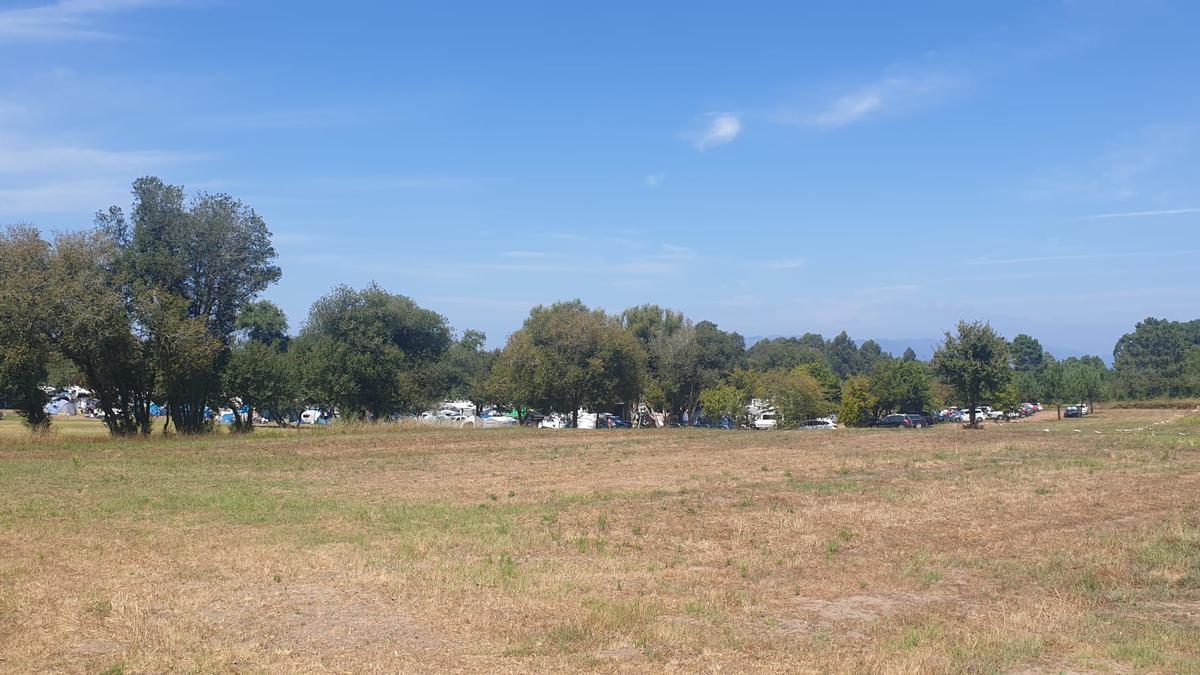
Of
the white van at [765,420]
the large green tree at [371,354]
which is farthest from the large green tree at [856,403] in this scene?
the large green tree at [371,354]

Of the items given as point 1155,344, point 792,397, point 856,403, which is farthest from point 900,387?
point 1155,344

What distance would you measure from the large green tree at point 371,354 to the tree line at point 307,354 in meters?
0.13

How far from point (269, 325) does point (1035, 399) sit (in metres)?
93.5

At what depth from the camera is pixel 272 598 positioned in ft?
40.0

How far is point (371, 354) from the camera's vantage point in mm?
63062

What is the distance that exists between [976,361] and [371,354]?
43.4 metres

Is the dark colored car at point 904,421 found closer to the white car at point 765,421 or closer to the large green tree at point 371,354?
the white car at point 765,421

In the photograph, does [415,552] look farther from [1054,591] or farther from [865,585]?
[1054,591]

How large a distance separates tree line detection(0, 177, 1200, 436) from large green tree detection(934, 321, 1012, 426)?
4.3 inches

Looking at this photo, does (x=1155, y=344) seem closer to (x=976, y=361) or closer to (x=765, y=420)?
(x=765, y=420)

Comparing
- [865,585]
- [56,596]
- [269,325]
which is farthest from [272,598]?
[269,325]

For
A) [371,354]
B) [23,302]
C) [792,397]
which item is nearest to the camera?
[23,302]

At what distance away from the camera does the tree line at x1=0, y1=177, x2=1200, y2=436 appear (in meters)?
39.9

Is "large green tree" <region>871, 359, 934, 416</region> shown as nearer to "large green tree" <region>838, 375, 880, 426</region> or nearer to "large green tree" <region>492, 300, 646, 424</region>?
"large green tree" <region>838, 375, 880, 426</region>
